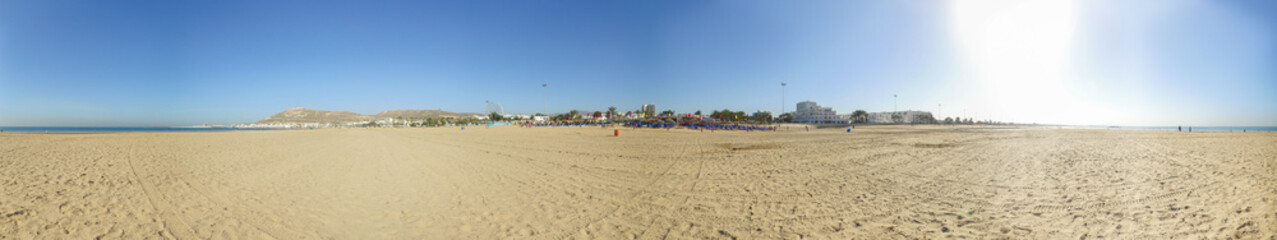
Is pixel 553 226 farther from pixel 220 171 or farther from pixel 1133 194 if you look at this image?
pixel 220 171

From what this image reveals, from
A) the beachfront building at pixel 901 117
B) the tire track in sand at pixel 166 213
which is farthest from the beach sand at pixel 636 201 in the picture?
the beachfront building at pixel 901 117

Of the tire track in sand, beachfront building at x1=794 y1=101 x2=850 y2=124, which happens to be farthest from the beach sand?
beachfront building at x1=794 y1=101 x2=850 y2=124

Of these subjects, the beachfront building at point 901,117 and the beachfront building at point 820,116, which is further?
the beachfront building at point 901,117

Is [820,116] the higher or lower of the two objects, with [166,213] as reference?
higher

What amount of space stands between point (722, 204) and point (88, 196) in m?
7.99

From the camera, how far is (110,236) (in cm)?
385

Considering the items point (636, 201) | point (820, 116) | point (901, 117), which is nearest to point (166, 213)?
point (636, 201)

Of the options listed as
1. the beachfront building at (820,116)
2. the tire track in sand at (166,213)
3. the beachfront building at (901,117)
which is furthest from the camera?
the beachfront building at (901,117)

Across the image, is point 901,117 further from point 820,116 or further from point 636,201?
point 636,201

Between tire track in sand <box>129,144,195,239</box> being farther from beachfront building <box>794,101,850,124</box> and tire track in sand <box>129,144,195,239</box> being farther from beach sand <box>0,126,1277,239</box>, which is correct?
beachfront building <box>794,101,850,124</box>

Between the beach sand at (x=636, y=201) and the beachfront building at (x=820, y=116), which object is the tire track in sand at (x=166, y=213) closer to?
the beach sand at (x=636, y=201)

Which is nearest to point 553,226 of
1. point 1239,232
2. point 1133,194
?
point 1239,232

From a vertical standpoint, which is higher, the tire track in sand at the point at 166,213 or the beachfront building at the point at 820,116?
the beachfront building at the point at 820,116

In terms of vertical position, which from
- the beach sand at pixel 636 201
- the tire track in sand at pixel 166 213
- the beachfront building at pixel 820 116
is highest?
the beachfront building at pixel 820 116
